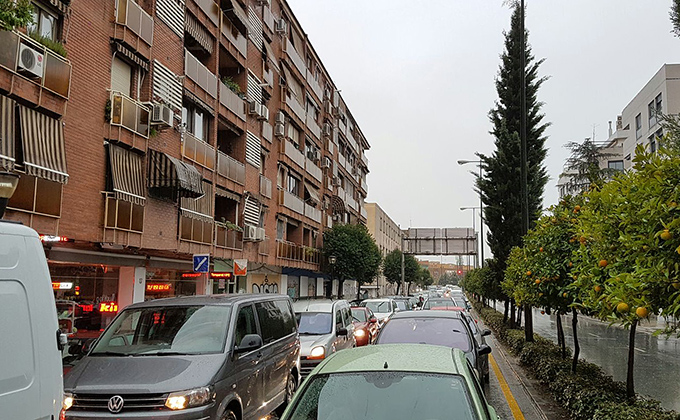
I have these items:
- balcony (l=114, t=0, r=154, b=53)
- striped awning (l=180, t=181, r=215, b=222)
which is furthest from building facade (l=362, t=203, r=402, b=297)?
balcony (l=114, t=0, r=154, b=53)

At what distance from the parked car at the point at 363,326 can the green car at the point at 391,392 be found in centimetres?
1170

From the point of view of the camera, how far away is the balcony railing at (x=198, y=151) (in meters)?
19.6

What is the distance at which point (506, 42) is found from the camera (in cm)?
2412

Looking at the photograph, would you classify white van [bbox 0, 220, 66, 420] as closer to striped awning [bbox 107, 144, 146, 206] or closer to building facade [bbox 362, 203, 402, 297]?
striped awning [bbox 107, 144, 146, 206]

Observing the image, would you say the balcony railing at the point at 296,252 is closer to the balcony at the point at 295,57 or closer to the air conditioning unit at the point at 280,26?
the balcony at the point at 295,57

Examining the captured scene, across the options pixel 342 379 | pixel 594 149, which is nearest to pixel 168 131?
pixel 342 379

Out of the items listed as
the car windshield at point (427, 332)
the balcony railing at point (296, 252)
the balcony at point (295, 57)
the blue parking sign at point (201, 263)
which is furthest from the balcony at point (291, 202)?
the car windshield at point (427, 332)

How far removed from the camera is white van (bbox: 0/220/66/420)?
3330 mm

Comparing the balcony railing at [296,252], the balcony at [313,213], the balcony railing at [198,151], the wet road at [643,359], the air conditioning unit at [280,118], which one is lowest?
the wet road at [643,359]

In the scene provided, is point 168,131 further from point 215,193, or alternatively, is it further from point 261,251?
point 261,251

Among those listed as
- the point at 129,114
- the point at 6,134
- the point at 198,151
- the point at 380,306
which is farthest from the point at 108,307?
the point at 380,306

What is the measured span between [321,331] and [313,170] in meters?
26.3

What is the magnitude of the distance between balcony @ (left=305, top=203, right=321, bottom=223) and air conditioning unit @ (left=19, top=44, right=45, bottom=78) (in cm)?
2471

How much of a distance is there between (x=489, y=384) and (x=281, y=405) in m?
4.98
